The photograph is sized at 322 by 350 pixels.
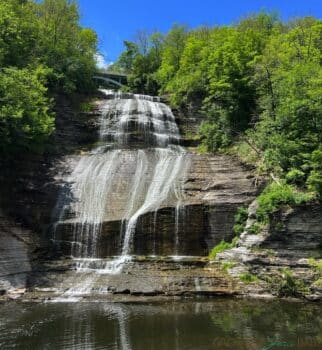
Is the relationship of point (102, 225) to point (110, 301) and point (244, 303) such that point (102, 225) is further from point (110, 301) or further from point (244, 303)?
point (244, 303)

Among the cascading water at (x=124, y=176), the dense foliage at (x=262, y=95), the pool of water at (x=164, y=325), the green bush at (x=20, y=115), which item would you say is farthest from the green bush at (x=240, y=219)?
the green bush at (x=20, y=115)

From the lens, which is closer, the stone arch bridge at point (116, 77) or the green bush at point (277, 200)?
the green bush at point (277, 200)

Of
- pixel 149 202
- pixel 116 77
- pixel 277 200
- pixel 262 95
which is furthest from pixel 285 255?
pixel 116 77

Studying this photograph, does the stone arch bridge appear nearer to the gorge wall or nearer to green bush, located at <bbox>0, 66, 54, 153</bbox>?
green bush, located at <bbox>0, 66, 54, 153</bbox>

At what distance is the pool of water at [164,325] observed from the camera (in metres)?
13.9

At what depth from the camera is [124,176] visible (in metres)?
30.2

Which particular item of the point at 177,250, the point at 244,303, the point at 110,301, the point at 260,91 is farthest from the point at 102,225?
the point at 260,91

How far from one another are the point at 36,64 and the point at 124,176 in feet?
51.3

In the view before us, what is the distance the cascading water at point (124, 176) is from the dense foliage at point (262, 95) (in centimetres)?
365

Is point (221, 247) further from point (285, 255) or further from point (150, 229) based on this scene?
point (150, 229)

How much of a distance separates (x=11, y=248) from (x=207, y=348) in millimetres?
13870

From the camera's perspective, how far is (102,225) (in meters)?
25.2

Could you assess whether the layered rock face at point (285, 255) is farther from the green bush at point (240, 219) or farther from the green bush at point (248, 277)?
the green bush at point (240, 219)

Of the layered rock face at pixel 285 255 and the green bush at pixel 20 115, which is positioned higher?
the green bush at pixel 20 115
